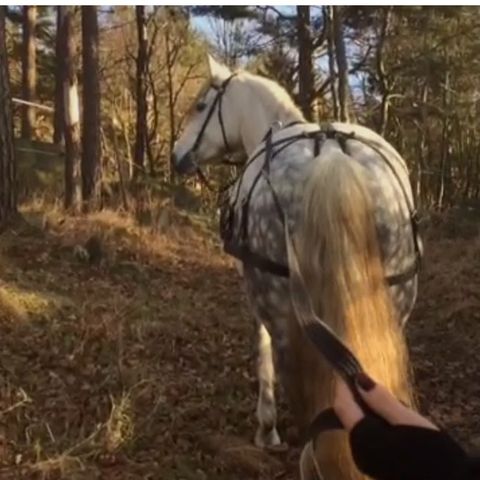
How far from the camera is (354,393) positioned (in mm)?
1979

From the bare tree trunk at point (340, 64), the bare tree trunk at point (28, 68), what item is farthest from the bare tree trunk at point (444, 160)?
the bare tree trunk at point (28, 68)

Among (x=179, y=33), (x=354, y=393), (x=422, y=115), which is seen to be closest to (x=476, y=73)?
(x=422, y=115)

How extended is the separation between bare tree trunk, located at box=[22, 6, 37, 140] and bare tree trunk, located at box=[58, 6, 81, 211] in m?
6.26

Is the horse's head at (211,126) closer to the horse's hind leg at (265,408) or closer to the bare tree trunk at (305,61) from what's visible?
the horse's hind leg at (265,408)

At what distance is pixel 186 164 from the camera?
6.12 metres

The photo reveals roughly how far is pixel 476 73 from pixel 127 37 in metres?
11.2

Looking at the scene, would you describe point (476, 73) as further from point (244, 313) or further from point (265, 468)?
point (265, 468)

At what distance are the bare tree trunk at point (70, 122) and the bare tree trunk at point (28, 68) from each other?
6.26 metres

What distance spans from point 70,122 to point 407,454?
12266 millimetres

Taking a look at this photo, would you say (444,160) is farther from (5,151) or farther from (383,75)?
(5,151)

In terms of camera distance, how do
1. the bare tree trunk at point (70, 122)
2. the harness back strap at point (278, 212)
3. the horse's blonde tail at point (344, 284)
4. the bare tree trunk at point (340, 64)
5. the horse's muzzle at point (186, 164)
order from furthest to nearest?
the bare tree trunk at point (340, 64) → the bare tree trunk at point (70, 122) → the horse's muzzle at point (186, 164) → the harness back strap at point (278, 212) → the horse's blonde tail at point (344, 284)

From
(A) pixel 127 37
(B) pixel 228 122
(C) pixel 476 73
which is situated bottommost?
(B) pixel 228 122

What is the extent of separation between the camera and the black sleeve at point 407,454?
1.65 meters

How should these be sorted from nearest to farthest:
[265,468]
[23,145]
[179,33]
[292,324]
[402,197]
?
[292,324] < [402,197] < [265,468] < [23,145] < [179,33]
